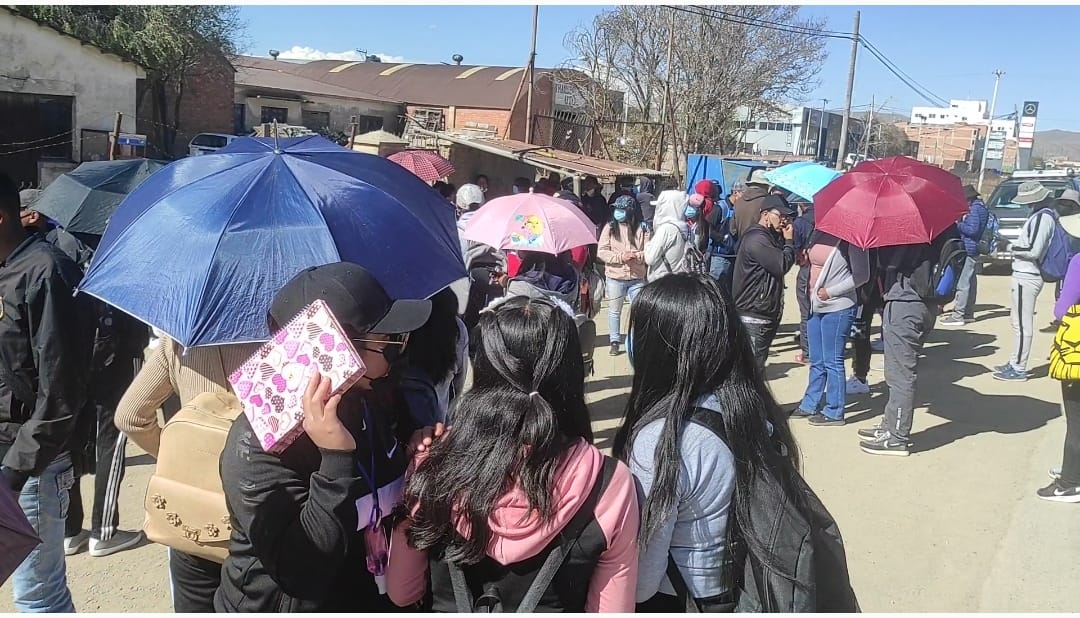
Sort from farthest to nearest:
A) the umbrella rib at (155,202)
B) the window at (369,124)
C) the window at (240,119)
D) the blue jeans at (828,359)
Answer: the window at (369,124)
the window at (240,119)
the blue jeans at (828,359)
the umbrella rib at (155,202)

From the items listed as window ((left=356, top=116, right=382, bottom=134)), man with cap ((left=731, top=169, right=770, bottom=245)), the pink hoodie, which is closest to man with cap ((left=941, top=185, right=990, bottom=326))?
man with cap ((left=731, top=169, right=770, bottom=245))

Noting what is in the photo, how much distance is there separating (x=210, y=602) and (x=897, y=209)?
490 cm

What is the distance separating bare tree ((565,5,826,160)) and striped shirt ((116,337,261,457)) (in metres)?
28.0

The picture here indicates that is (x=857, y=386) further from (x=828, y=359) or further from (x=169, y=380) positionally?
(x=169, y=380)

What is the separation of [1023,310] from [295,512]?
7.92m

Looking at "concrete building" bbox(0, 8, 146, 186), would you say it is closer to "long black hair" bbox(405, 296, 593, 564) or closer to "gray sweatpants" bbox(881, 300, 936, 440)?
"gray sweatpants" bbox(881, 300, 936, 440)

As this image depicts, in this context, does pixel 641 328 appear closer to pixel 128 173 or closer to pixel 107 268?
pixel 107 268

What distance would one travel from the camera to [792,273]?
14.9m

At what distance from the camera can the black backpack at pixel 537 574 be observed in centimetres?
185

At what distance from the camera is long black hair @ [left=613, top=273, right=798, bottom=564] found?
82.8 inches

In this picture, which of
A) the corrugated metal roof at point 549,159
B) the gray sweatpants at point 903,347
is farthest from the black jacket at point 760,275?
the corrugated metal roof at point 549,159

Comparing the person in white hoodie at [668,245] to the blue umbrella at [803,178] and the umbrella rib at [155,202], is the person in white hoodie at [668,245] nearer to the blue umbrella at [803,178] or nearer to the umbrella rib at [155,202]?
the blue umbrella at [803,178]

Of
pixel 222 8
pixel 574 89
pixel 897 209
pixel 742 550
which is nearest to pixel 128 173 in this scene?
pixel 742 550

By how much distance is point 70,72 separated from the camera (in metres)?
19.2
